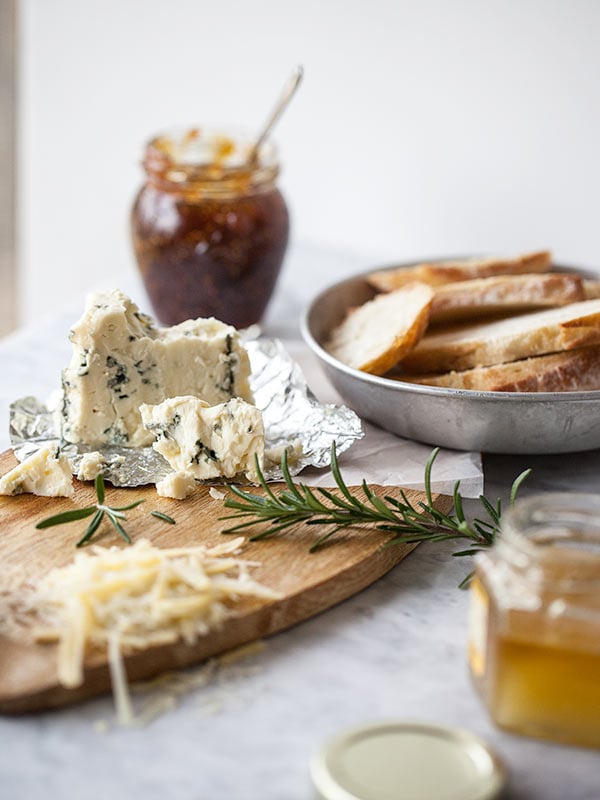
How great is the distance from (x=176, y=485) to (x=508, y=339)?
75 cm

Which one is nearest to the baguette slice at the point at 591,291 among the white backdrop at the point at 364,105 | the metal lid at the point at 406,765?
the white backdrop at the point at 364,105

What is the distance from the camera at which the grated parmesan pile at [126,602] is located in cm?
139

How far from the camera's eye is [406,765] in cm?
121

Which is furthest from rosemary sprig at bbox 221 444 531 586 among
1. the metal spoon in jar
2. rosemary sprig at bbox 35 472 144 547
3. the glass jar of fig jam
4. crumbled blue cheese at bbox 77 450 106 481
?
the metal spoon in jar

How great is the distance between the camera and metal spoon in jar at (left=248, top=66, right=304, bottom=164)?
2512mm

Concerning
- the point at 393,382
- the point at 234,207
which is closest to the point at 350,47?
the point at 234,207

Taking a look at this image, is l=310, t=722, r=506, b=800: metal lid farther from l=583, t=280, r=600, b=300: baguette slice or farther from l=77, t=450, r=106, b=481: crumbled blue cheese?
l=583, t=280, r=600, b=300: baguette slice

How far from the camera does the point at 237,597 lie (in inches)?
60.4

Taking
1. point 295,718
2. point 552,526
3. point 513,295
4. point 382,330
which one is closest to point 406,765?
point 295,718

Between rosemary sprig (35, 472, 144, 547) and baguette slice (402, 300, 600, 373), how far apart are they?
30.0 inches

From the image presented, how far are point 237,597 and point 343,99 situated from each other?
243 centimetres

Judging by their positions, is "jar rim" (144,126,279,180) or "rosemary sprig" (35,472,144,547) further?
"jar rim" (144,126,279,180)

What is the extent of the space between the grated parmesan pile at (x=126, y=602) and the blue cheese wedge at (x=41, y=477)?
324 millimetres

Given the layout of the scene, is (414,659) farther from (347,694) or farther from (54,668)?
(54,668)
